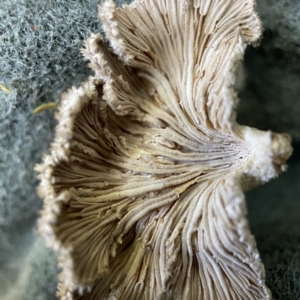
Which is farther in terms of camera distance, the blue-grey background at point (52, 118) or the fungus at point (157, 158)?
the blue-grey background at point (52, 118)

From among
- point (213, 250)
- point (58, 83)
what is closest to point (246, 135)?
point (213, 250)

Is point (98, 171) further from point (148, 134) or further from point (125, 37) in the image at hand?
point (125, 37)

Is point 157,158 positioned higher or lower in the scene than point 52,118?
lower

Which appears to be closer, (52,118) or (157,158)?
(157,158)

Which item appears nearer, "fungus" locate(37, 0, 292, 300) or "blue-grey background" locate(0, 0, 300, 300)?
"fungus" locate(37, 0, 292, 300)
